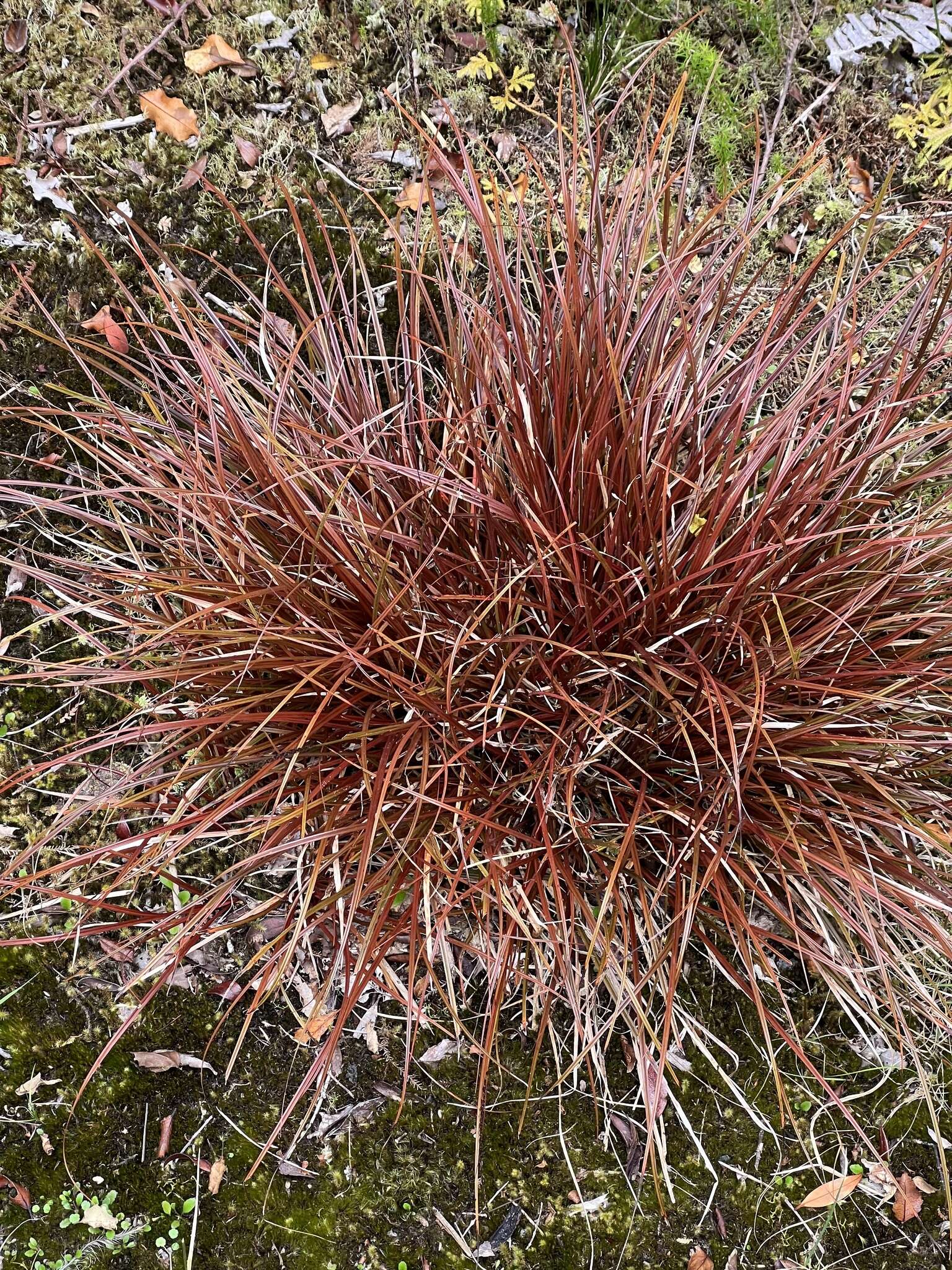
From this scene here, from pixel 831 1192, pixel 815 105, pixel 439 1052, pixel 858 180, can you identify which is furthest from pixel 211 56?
pixel 831 1192

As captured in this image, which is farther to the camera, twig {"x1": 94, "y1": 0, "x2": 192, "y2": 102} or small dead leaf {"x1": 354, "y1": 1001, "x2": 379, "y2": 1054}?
twig {"x1": 94, "y1": 0, "x2": 192, "y2": 102}

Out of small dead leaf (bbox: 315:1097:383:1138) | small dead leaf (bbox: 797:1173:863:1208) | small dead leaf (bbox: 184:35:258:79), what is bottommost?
small dead leaf (bbox: 797:1173:863:1208)

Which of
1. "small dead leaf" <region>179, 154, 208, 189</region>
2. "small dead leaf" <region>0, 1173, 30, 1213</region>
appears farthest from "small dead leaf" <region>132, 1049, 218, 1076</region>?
"small dead leaf" <region>179, 154, 208, 189</region>

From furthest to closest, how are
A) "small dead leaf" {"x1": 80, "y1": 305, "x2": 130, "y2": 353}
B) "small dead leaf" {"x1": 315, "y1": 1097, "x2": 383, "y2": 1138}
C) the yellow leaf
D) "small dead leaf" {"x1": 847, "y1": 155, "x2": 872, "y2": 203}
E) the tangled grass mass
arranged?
"small dead leaf" {"x1": 847, "y1": 155, "x2": 872, "y2": 203} < the yellow leaf < "small dead leaf" {"x1": 80, "y1": 305, "x2": 130, "y2": 353} < "small dead leaf" {"x1": 315, "y1": 1097, "x2": 383, "y2": 1138} < the tangled grass mass

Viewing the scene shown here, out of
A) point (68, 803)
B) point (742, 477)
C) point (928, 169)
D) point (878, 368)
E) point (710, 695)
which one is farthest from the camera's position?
point (928, 169)

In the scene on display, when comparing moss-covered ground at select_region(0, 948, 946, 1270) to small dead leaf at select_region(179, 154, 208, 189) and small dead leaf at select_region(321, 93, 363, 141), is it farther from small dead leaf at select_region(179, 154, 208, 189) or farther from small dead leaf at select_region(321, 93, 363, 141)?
small dead leaf at select_region(321, 93, 363, 141)

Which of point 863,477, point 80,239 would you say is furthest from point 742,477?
point 80,239

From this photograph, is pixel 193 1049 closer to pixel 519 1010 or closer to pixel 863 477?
pixel 519 1010
